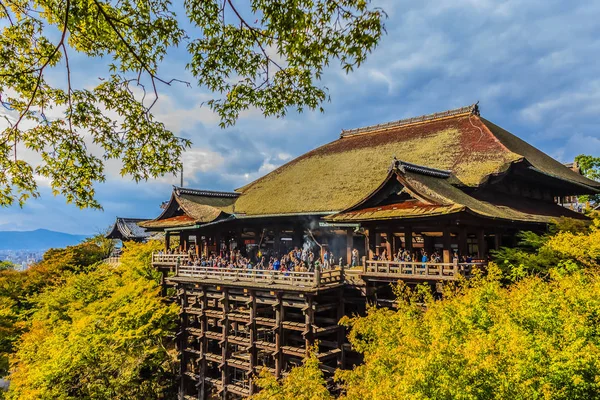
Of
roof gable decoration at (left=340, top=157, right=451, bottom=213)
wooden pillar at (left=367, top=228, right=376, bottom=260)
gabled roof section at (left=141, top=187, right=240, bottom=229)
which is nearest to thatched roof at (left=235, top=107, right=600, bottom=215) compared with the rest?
gabled roof section at (left=141, top=187, right=240, bottom=229)

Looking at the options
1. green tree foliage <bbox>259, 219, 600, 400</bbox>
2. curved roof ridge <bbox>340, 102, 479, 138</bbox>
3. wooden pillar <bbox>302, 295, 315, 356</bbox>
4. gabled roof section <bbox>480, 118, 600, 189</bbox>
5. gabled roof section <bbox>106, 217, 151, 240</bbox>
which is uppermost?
curved roof ridge <bbox>340, 102, 479, 138</bbox>

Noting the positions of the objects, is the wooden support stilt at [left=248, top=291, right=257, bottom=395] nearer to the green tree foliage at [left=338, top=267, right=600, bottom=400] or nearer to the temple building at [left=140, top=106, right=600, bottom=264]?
the temple building at [left=140, top=106, right=600, bottom=264]

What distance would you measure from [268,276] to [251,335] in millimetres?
3355

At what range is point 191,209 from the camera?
28.0 meters

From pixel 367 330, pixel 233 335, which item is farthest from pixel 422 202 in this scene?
pixel 233 335

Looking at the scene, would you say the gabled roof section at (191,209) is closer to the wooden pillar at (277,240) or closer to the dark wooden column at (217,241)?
the dark wooden column at (217,241)

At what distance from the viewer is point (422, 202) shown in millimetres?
17547

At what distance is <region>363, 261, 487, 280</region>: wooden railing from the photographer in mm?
15523

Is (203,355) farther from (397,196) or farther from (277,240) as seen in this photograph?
(397,196)

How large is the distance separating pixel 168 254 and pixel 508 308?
72.7 ft

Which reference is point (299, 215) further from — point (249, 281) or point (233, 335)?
point (233, 335)

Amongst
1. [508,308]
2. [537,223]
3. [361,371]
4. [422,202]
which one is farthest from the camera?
[537,223]

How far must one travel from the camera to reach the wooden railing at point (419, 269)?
15.5 m

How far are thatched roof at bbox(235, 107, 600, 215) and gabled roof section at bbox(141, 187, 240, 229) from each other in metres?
1.76
